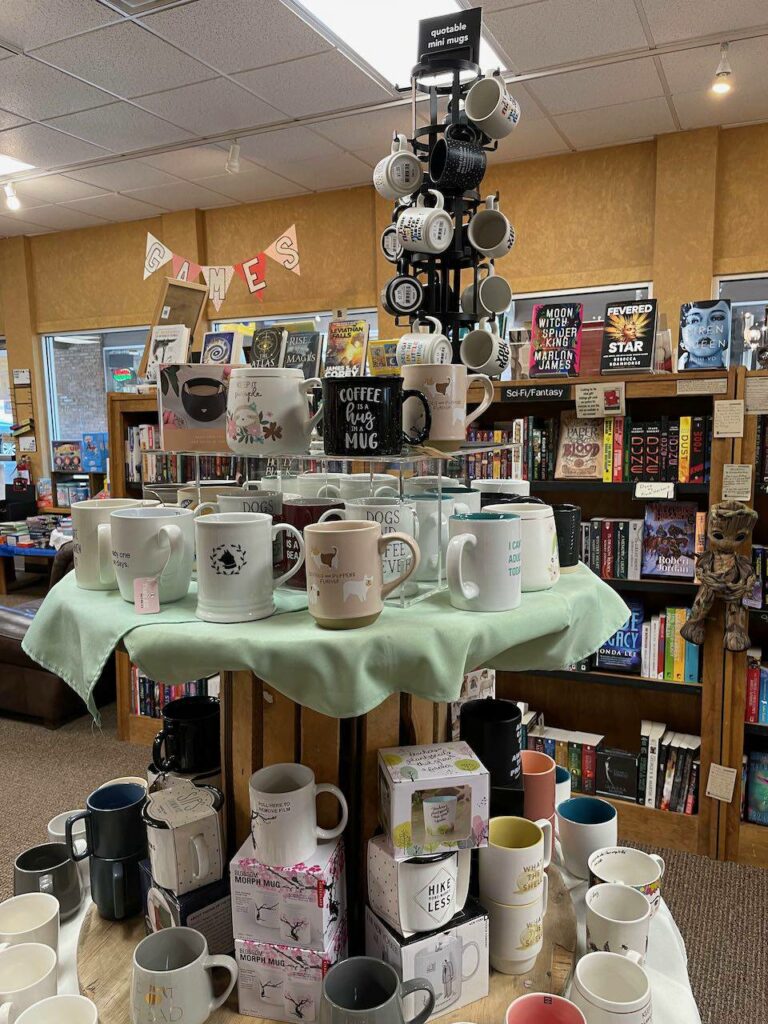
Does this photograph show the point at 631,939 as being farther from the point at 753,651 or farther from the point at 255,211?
the point at 255,211

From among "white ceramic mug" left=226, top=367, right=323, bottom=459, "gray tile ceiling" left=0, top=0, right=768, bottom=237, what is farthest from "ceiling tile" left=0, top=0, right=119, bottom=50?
"white ceramic mug" left=226, top=367, right=323, bottom=459

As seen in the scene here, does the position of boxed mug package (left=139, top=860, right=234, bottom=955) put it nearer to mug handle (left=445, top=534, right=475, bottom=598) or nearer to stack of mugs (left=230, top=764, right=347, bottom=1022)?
stack of mugs (left=230, top=764, right=347, bottom=1022)

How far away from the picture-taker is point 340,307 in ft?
16.8

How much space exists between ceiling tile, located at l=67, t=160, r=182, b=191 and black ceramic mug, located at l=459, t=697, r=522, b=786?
4.36 meters

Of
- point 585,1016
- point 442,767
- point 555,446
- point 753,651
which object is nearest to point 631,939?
point 585,1016

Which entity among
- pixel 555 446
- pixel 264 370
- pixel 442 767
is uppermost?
pixel 264 370

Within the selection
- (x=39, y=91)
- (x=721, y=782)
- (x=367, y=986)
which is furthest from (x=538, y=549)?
(x=39, y=91)

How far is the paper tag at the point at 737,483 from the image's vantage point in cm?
241

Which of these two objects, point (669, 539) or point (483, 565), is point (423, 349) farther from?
point (669, 539)

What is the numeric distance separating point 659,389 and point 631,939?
5.89 feet

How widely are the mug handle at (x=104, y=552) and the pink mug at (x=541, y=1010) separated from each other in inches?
→ 33.8

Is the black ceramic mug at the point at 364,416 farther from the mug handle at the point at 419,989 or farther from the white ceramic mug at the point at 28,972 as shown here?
the white ceramic mug at the point at 28,972

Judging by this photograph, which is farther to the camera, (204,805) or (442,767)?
(204,805)

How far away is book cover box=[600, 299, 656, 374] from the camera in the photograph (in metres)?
2.58
